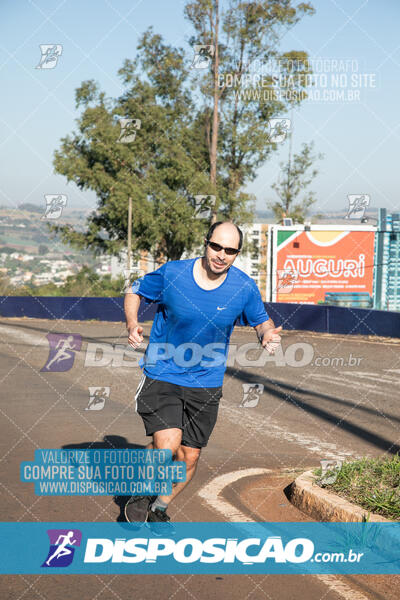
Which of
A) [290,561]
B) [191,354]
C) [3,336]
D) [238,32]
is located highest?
[238,32]

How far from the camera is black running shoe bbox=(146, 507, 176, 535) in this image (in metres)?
4.51

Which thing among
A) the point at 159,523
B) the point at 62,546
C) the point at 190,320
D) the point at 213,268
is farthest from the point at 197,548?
the point at 213,268

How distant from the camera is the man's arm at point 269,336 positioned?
14.8 feet

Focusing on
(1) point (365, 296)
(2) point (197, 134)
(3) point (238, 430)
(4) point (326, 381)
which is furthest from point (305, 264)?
(3) point (238, 430)

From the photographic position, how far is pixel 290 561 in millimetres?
4305

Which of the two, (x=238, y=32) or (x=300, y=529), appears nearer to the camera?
(x=300, y=529)

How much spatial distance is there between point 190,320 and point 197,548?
1.37m

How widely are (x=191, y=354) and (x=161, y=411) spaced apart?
1.32ft

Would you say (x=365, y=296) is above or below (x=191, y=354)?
above

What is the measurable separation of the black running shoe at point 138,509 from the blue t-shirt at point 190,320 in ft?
2.57

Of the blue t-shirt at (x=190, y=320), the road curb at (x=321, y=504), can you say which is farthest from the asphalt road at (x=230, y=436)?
the blue t-shirt at (x=190, y=320)

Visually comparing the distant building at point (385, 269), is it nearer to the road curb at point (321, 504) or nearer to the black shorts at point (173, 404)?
the road curb at point (321, 504)

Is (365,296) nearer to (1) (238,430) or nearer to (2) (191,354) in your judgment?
(1) (238,430)

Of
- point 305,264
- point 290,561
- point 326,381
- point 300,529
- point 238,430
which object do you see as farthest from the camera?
point 305,264
